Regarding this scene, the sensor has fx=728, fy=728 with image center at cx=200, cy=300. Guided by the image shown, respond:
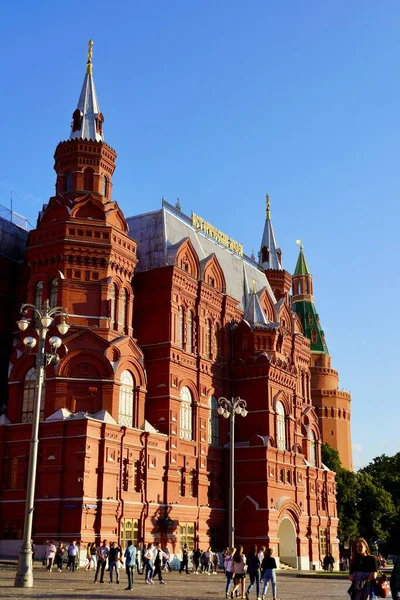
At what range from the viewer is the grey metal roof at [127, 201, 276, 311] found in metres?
51.2

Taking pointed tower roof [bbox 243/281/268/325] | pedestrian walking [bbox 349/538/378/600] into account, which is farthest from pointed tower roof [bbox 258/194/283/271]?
pedestrian walking [bbox 349/538/378/600]

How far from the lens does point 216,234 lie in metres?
60.8

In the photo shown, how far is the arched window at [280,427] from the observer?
53644 mm

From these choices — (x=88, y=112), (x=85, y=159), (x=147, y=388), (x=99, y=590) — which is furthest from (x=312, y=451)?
(x=99, y=590)

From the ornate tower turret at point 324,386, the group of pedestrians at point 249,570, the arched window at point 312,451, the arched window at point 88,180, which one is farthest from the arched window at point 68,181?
the ornate tower turret at point 324,386

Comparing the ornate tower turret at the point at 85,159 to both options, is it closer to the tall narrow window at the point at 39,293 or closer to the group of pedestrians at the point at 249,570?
the tall narrow window at the point at 39,293

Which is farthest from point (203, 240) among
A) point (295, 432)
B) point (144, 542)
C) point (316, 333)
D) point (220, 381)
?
point (316, 333)

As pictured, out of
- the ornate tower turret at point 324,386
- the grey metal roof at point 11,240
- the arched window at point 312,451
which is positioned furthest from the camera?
the ornate tower turret at point 324,386

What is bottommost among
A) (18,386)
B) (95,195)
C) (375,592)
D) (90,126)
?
(375,592)

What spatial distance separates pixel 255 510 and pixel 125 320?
51.8ft

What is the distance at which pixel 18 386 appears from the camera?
42500 mm

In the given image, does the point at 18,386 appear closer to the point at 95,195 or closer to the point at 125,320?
the point at 125,320

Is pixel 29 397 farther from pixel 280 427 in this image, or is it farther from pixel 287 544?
pixel 287 544

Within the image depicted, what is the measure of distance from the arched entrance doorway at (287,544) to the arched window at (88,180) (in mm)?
27676
